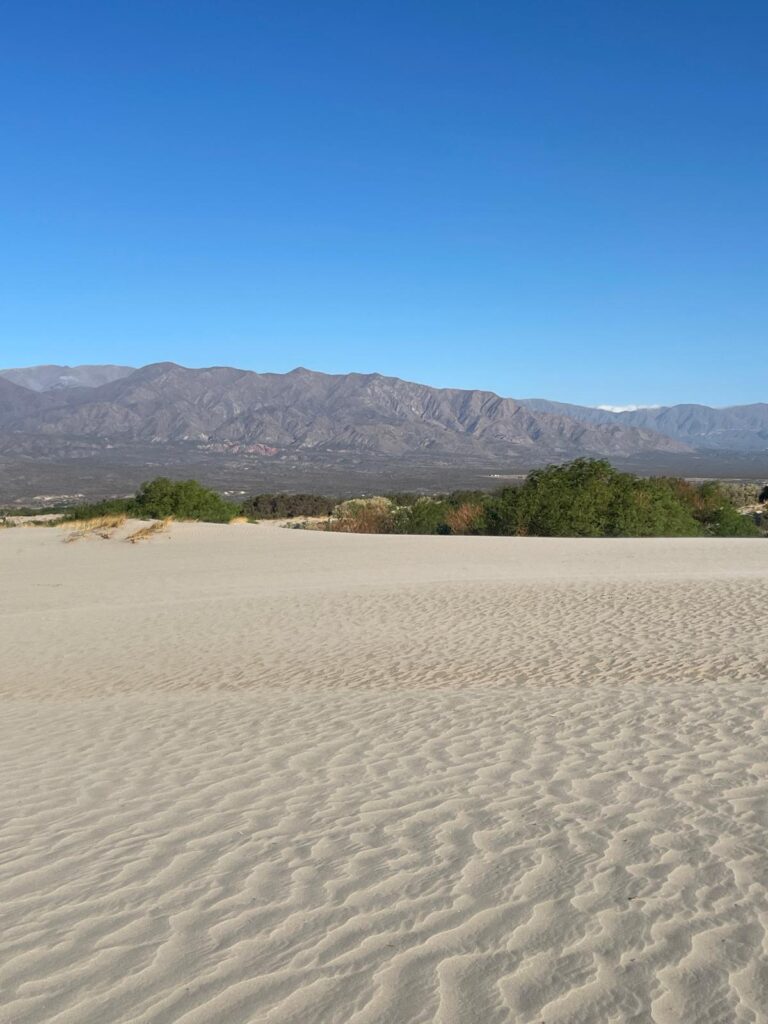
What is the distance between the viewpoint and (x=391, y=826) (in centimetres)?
520

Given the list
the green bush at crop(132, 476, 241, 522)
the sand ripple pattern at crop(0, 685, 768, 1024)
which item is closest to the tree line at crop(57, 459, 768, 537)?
the green bush at crop(132, 476, 241, 522)

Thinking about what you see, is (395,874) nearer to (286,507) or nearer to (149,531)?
(149,531)

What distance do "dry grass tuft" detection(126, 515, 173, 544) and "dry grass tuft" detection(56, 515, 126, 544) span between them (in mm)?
844

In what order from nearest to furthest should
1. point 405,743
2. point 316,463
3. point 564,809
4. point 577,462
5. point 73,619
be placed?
point 564,809, point 405,743, point 73,619, point 577,462, point 316,463

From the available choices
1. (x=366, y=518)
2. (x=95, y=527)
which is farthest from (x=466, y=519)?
(x=95, y=527)

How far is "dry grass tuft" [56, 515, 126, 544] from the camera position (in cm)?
2681

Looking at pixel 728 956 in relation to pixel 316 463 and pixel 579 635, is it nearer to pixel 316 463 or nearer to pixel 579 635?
pixel 579 635

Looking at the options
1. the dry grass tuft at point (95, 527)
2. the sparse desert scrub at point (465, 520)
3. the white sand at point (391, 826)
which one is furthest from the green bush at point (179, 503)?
the white sand at point (391, 826)

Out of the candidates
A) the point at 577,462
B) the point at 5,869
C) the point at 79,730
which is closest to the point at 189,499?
the point at 577,462

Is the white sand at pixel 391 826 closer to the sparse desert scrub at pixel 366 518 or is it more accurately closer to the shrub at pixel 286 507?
the sparse desert scrub at pixel 366 518

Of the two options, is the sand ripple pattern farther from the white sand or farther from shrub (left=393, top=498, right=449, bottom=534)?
shrub (left=393, top=498, right=449, bottom=534)

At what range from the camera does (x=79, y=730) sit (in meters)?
8.30

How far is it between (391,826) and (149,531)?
22.7 m

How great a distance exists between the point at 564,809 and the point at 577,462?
26810 mm
